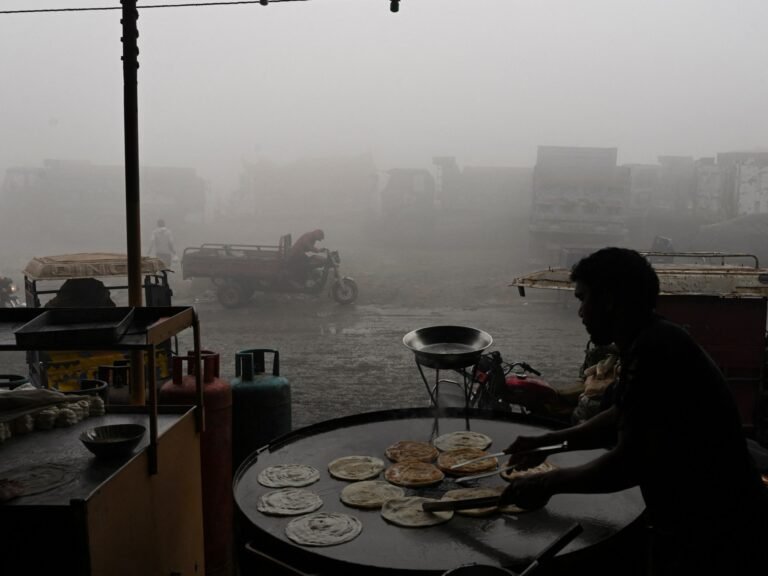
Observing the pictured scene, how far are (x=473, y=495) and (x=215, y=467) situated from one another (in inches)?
85.4

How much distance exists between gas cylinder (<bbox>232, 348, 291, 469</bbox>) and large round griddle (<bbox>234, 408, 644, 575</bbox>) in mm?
1218

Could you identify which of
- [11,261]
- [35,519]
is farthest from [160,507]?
[11,261]

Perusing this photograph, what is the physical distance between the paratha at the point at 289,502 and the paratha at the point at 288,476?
6cm

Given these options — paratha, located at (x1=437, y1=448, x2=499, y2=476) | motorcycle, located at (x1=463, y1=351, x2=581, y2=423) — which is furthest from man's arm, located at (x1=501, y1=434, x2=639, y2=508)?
motorcycle, located at (x1=463, y1=351, x2=581, y2=423)

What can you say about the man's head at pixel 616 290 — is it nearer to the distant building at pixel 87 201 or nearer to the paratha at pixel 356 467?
the paratha at pixel 356 467

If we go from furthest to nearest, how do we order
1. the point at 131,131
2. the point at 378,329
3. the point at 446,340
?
the point at 378,329
the point at 446,340
the point at 131,131

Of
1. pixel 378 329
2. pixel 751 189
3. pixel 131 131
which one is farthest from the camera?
pixel 751 189

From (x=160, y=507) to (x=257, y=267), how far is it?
1316 centimetres

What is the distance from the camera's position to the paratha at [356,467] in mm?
3836

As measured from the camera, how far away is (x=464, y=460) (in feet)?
13.1

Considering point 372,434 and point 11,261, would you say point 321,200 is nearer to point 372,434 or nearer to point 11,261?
point 11,261

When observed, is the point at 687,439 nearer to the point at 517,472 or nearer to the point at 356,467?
the point at 517,472

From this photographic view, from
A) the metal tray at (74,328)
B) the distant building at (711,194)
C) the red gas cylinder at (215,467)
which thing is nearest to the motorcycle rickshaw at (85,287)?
the red gas cylinder at (215,467)

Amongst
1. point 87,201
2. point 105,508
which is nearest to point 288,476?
point 105,508
